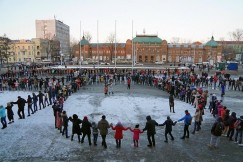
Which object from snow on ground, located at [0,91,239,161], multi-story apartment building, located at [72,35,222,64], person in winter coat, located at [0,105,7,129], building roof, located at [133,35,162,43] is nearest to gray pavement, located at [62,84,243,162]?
snow on ground, located at [0,91,239,161]

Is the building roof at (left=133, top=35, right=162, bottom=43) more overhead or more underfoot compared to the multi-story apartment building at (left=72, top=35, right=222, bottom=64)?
more overhead

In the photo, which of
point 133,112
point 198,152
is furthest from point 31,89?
point 198,152

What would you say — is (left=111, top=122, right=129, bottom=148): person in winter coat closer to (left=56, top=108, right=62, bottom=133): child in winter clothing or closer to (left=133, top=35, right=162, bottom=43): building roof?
(left=56, top=108, right=62, bottom=133): child in winter clothing

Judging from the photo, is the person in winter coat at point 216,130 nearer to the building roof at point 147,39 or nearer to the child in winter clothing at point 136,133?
the child in winter clothing at point 136,133

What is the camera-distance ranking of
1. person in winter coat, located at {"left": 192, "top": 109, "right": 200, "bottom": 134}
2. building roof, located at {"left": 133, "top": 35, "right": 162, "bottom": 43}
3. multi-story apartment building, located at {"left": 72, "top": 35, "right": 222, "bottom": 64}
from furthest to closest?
multi-story apartment building, located at {"left": 72, "top": 35, "right": 222, "bottom": 64}
building roof, located at {"left": 133, "top": 35, "right": 162, "bottom": 43}
person in winter coat, located at {"left": 192, "top": 109, "right": 200, "bottom": 134}

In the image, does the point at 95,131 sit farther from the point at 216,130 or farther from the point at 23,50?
the point at 23,50

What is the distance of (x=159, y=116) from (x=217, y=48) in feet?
293

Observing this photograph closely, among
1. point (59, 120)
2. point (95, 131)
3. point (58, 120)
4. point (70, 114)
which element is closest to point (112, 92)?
point (70, 114)

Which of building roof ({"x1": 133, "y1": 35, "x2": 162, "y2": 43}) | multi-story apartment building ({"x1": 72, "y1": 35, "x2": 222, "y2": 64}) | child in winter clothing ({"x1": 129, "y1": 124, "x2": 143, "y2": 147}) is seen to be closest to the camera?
child in winter clothing ({"x1": 129, "y1": 124, "x2": 143, "y2": 147})

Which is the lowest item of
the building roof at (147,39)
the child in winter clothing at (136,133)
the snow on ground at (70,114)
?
the snow on ground at (70,114)

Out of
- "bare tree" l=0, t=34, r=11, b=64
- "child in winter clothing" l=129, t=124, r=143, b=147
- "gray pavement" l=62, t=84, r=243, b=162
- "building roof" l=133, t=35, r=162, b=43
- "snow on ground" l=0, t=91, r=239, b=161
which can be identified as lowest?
"gray pavement" l=62, t=84, r=243, b=162

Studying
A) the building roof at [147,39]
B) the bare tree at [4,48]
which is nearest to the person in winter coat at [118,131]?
the bare tree at [4,48]

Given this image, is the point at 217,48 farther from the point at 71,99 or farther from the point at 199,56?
the point at 71,99

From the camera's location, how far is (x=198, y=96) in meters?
19.3
